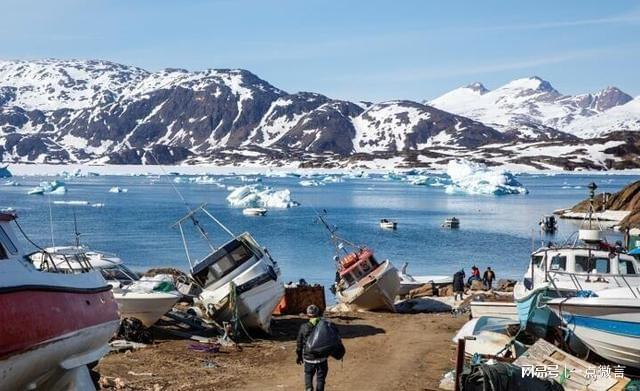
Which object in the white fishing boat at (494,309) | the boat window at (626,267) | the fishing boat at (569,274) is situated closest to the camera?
the fishing boat at (569,274)

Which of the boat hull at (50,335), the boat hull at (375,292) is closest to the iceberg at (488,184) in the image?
the boat hull at (375,292)

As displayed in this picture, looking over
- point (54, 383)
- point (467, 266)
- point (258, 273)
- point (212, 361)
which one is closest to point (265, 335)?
point (258, 273)

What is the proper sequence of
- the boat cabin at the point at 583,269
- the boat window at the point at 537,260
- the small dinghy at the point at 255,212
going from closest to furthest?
the boat cabin at the point at 583,269
the boat window at the point at 537,260
the small dinghy at the point at 255,212

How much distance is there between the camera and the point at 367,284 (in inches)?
1008

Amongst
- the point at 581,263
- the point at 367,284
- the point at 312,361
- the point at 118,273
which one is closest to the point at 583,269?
the point at 581,263

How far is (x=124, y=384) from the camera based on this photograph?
14969 millimetres

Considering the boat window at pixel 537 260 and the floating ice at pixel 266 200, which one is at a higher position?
the boat window at pixel 537 260

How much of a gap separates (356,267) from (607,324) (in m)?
12.0

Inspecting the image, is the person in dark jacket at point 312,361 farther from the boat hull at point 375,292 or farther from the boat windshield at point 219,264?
the boat hull at point 375,292

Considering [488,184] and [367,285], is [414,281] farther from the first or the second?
[488,184]

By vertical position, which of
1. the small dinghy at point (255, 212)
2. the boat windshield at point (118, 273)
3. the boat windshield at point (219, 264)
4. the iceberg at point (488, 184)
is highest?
the boat windshield at point (219, 264)

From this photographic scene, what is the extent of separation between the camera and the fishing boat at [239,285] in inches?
812

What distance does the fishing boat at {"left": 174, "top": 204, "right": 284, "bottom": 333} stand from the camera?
20.6 metres

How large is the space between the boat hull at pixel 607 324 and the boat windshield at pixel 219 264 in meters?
8.70
